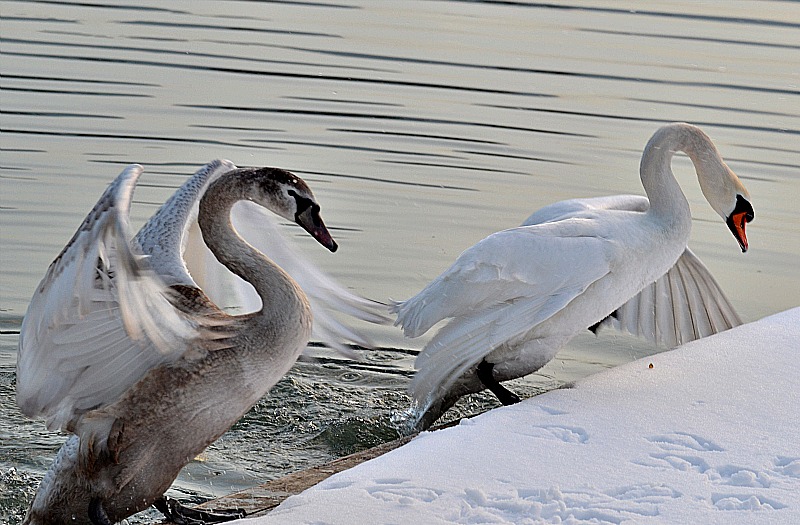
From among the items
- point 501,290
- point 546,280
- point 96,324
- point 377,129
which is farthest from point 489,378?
point 377,129

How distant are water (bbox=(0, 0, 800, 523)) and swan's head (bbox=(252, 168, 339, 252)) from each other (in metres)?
1.30

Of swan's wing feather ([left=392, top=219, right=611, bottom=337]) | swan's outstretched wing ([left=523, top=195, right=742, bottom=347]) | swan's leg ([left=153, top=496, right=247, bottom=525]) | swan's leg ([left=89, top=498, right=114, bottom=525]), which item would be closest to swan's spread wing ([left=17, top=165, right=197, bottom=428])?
swan's leg ([left=89, top=498, right=114, bottom=525])

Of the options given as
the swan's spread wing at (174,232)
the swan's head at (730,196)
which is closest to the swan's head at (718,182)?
the swan's head at (730,196)

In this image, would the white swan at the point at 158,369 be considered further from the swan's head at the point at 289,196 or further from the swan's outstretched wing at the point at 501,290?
the swan's outstretched wing at the point at 501,290

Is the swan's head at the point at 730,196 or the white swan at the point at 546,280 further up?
the swan's head at the point at 730,196

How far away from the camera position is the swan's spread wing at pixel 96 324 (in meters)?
3.42

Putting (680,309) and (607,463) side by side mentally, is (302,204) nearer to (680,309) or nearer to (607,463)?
(607,463)

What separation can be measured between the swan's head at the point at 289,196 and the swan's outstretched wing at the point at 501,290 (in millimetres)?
642

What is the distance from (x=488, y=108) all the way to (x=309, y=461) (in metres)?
6.88

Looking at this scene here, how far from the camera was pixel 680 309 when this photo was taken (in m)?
5.87

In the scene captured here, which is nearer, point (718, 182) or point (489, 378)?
point (489, 378)

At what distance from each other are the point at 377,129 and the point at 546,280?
6487 mm

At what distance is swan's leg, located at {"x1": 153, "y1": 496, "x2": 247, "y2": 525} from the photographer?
13.2 ft

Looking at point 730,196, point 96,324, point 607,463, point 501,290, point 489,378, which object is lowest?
point 489,378
